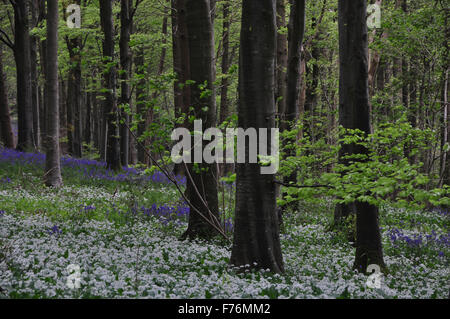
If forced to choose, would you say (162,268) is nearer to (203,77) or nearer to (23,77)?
(203,77)

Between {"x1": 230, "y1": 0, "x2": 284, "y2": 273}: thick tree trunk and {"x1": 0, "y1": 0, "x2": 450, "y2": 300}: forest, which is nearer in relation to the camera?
{"x1": 0, "y1": 0, "x2": 450, "y2": 300}: forest

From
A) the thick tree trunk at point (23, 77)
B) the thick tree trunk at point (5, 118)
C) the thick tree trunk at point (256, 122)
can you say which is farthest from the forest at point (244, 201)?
the thick tree trunk at point (5, 118)

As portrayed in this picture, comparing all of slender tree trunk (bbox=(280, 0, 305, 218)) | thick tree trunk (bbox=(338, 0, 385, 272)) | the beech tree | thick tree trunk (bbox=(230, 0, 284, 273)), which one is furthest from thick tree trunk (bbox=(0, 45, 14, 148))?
thick tree trunk (bbox=(338, 0, 385, 272))

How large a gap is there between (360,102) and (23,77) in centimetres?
1704

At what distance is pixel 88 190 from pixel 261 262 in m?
8.67

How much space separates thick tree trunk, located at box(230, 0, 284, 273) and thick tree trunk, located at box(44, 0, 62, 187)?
8.42 metres

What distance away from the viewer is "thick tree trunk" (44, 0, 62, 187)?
41.0 feet

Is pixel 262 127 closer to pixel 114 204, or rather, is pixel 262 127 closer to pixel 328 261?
pixel 328 261

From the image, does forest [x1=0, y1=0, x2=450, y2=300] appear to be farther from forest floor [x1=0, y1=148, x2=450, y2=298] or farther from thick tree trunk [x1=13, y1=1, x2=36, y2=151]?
thick tree trunk [x1=13, y1=1, x2=36, y2=151]

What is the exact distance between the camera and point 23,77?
1908 cm

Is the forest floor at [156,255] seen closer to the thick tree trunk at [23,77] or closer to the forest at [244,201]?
the forest at [244,201]

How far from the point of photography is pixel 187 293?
17.1ft

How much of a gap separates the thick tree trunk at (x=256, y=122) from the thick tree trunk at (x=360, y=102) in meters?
1.70
